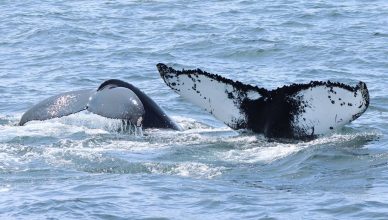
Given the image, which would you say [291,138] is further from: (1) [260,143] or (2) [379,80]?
(2) [379,80]

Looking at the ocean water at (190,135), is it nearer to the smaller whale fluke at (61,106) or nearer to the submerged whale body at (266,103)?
the submerged whale body at (266,103)

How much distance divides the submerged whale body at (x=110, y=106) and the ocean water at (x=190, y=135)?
8.8 inches

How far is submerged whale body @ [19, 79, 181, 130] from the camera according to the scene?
1155cm

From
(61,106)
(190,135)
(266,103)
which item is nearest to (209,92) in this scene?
(266,103)

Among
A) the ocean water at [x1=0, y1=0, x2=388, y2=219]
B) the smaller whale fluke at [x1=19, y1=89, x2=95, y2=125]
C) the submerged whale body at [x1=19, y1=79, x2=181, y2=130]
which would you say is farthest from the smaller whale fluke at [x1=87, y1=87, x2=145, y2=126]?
the ocean water at [x1=0, y1=0, x2=388, y2=219]

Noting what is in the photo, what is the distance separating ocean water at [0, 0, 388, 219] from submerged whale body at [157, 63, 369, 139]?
23cm

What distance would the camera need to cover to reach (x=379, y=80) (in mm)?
17141

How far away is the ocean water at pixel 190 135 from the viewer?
9.36 meters

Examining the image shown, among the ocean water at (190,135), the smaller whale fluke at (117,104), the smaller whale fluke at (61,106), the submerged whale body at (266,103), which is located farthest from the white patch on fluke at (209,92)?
the smaller whale fluke at (61,106)

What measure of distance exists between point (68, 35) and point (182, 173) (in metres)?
13.3

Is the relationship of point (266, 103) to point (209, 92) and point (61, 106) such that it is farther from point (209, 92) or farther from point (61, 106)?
point (61, 106)

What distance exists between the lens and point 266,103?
1120 centimetres

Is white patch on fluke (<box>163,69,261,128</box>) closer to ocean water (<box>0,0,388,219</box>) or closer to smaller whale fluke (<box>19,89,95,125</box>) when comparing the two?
ocean water (<box>0,0,388,219</box>)

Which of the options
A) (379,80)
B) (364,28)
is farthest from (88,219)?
(364,28)
